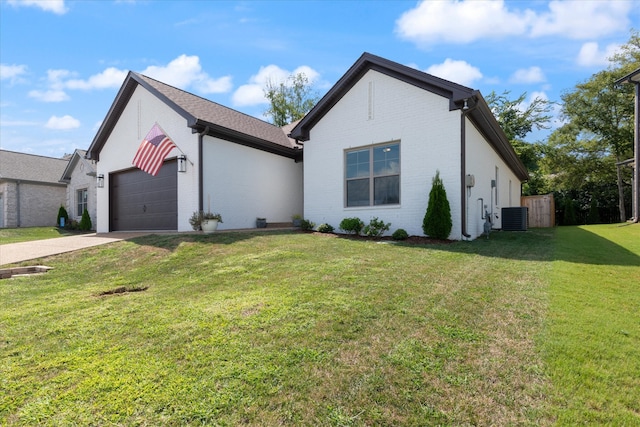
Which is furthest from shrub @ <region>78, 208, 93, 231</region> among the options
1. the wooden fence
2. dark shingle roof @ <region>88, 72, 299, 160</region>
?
the wooden fence

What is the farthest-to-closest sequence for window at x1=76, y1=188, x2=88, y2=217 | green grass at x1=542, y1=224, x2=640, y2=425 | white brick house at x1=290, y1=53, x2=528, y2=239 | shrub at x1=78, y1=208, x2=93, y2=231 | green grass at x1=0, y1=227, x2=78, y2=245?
window at x1=76, y1=188, x2=88, y2=217
shrub at x1=78, y1=208, x2=93, y2=231
green grass at x1=0, y1=227, x2=78, y2=245
white brick house at x1=290, y1=53, x2=528, y2=239
green grass at x1=542, y1=224, x2=640, y2=425

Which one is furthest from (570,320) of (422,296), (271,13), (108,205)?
(108,205)

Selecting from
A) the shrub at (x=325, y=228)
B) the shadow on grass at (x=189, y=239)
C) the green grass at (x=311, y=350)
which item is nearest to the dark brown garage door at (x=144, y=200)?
the shadow on grass at (x=189, y=239)

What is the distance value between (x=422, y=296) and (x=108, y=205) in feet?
44.9

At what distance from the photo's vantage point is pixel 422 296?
3.87 meters

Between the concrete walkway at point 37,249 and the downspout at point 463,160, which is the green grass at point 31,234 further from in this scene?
the downspout at point 463,160

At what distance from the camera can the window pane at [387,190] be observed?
9633mm

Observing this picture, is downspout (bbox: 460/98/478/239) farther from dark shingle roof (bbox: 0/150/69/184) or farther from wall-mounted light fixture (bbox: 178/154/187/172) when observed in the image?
dark shingle roof (bbox: 0/150/69/184)

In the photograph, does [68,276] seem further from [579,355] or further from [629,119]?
[629,119]

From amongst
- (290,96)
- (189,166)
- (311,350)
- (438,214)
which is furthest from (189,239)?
(290,96)

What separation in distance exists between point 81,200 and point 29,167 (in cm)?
552

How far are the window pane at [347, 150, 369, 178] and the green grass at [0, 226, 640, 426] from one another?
214 inches

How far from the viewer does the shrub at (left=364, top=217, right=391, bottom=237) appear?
374 inches

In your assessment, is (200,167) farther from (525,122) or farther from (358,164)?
(525,122)
